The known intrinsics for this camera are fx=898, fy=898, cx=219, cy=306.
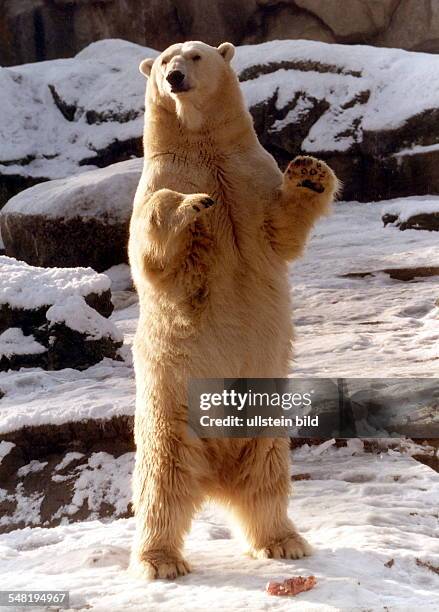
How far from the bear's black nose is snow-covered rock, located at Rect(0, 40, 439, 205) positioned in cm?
761

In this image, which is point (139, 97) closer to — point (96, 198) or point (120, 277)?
point (96, 198)

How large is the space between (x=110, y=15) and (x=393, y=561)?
45.1 ft

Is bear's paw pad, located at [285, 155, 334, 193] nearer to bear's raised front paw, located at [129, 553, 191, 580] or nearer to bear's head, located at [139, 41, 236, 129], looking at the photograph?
bear's head, located at [139, 41, 236, 129]

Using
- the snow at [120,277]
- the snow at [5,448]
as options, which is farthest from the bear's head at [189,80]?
the snow at [120,277]

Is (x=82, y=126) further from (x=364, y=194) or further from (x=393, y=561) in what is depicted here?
(x=393, y=561)

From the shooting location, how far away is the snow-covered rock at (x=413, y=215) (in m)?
8.47

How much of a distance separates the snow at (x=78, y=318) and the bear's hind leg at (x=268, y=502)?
2884 mm

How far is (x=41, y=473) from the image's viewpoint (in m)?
4.21

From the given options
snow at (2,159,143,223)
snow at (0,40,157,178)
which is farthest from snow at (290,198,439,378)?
snow at (0,40,157,178)

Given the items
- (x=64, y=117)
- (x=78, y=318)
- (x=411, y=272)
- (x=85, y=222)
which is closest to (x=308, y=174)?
(x=78, y=318)

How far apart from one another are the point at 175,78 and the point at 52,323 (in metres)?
3.05

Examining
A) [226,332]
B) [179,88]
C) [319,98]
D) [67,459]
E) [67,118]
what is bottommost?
[67,459]

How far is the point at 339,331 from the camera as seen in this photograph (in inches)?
230

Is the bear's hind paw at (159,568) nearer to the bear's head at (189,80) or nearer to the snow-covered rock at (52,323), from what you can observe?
the bear's head at (189,80)
